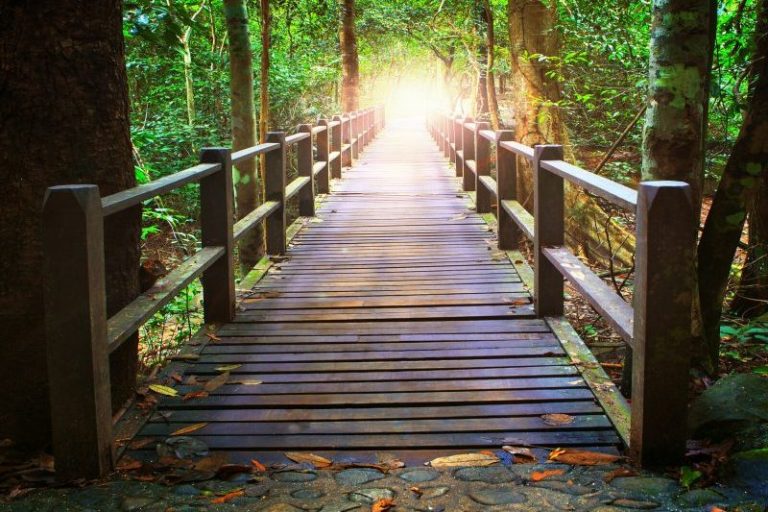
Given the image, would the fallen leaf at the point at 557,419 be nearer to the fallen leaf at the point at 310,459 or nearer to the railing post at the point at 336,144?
the fallen leaf at the point at 310,459

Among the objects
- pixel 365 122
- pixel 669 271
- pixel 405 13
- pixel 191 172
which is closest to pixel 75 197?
pixel 191 172

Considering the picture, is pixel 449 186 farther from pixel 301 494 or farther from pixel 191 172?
pixel 301 494

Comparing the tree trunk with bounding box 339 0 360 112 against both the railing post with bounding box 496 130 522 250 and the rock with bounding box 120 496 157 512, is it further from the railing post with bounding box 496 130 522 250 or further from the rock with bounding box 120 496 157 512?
the rock with bounding box 120 496 157 512

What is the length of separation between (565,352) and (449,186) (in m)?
7.26

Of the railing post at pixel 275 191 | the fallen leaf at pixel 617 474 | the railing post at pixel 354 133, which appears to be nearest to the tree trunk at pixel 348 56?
the railing post at pixel 354 133

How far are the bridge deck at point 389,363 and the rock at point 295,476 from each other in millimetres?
238

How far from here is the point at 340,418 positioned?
3.41 meters

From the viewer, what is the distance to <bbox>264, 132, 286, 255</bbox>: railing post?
6.73 meters

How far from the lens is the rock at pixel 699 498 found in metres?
2.48

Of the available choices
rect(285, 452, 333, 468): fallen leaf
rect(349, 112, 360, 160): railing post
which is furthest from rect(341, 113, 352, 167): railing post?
rect(285, 452, 333, 468): fallen leaf

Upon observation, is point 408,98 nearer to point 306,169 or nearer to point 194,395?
point 306,169

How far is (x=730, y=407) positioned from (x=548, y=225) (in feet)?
6.27

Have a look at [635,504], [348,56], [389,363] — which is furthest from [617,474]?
[348,56]

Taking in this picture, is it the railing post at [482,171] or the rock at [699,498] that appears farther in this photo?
Answer: the railing post at [482,171]
